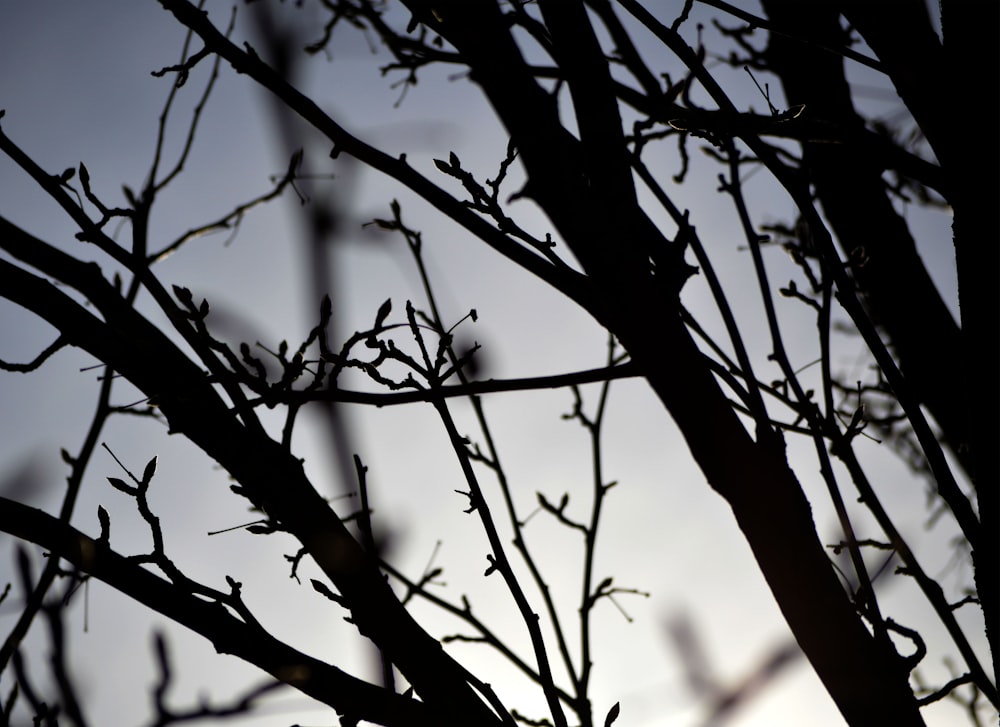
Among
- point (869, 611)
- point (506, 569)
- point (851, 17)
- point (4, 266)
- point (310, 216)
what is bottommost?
point (869, 611)

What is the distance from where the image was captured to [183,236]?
2510 millimetres

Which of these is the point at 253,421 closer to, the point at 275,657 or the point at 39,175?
the point at 275,657

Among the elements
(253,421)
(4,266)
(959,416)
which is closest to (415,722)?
(253,421)

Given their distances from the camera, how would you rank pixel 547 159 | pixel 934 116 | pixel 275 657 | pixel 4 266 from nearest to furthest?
pixel 275 657
pixel 934 116
pixel 4 266
pixel 547 159

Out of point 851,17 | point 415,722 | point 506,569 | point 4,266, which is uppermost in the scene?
point 4,266

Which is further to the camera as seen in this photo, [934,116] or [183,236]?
[183,236]

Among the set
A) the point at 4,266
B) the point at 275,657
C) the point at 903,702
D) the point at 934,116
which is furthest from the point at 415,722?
the point at 934,116

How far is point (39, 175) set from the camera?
1720 millimetres

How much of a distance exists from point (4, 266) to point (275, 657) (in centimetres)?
105

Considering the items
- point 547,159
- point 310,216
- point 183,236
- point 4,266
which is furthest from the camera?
point 183,236

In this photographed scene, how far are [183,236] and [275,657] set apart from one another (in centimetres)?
155

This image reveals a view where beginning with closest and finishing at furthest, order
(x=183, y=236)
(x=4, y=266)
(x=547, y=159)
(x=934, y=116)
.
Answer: (x=934, y=116), (x=4, y=266), (x=547, y=159), (x=183, y=236)

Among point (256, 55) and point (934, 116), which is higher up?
point (256, 55)

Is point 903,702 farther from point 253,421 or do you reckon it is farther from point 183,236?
point 183,236
